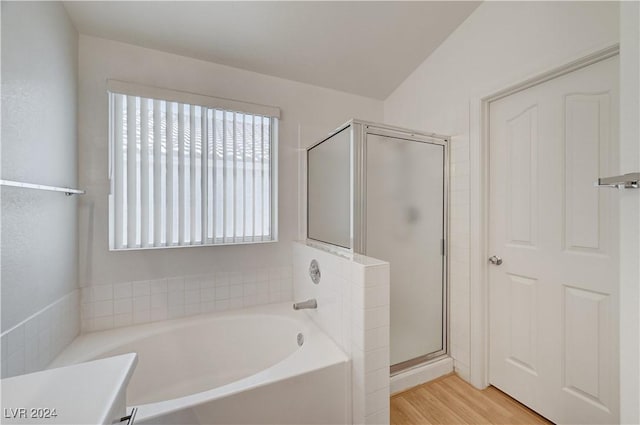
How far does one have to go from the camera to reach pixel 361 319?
4.13 feet

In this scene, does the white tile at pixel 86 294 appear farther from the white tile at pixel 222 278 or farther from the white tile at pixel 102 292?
the white tile at pixel 222 278

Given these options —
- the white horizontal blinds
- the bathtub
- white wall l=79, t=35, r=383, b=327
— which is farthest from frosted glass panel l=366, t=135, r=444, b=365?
the white horizontal blinds

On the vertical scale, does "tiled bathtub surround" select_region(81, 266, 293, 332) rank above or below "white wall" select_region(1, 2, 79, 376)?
below

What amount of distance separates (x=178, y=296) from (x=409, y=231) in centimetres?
168

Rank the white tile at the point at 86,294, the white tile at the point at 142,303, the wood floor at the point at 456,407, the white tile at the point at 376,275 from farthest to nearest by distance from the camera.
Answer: the white tile at the point at 142,303 → the white tile at the point at 86,294 → the wood floor at the point at 456,407 → the white tile at the point at 376,275

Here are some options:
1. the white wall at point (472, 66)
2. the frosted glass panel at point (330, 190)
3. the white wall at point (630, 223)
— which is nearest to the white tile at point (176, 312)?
the frosted glass panel at point (330, 190)

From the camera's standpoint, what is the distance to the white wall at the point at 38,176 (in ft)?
3.28

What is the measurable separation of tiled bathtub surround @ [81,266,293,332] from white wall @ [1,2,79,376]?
126mm

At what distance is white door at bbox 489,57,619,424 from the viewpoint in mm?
1264

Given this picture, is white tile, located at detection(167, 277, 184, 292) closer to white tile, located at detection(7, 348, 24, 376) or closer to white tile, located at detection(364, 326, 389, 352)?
white tile, located at detection(7, 348, 24, 376)

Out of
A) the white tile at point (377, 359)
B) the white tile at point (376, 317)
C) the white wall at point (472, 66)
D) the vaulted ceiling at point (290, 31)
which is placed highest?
the vaulted ceiling at point (290, 31)

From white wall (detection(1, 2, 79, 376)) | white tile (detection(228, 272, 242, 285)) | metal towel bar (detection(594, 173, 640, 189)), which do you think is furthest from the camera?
white tile (detection(228, 272, 242, 285))

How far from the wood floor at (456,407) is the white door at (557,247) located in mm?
86

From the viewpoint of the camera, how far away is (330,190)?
6.16 ft
